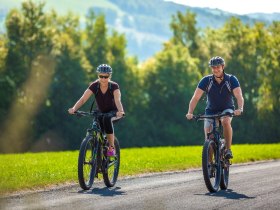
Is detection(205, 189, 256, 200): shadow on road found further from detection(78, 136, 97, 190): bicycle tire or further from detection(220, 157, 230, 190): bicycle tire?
detection(78, 136, 97, 190): bicycle tire

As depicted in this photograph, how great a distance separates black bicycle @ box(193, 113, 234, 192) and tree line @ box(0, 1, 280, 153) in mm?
49341

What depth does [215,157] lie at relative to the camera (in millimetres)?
11812

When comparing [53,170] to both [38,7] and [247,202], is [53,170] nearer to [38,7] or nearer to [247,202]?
[247,202]

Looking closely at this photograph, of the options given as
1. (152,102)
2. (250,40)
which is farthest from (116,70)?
(250,40)

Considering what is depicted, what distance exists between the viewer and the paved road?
932cm

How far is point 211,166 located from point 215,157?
267 mm

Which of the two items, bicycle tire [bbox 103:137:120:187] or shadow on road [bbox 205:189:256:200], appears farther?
bicycle tire [bbox 103:137:120:187]

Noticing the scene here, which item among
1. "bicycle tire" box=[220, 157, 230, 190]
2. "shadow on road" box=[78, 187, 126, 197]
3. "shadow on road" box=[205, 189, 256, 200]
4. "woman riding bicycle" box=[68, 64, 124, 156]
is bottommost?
"shadow on road" box=[205, 189, 256, 200]

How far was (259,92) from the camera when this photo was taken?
252 ft

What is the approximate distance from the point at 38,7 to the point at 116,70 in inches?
428

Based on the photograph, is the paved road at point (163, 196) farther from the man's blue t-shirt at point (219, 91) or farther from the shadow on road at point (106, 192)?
the man's blue t-shirt at point (219, 91)

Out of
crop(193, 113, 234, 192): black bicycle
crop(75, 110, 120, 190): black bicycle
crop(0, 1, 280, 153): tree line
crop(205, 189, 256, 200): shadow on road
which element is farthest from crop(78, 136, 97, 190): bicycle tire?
crop(0, 1, 280, 153): tree line

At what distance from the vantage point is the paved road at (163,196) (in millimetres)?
9320

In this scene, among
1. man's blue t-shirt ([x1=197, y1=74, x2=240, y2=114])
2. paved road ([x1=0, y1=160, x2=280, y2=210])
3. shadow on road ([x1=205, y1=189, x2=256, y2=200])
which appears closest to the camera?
paved road ([x1=0, y1=160, x2=280, y2=210])
